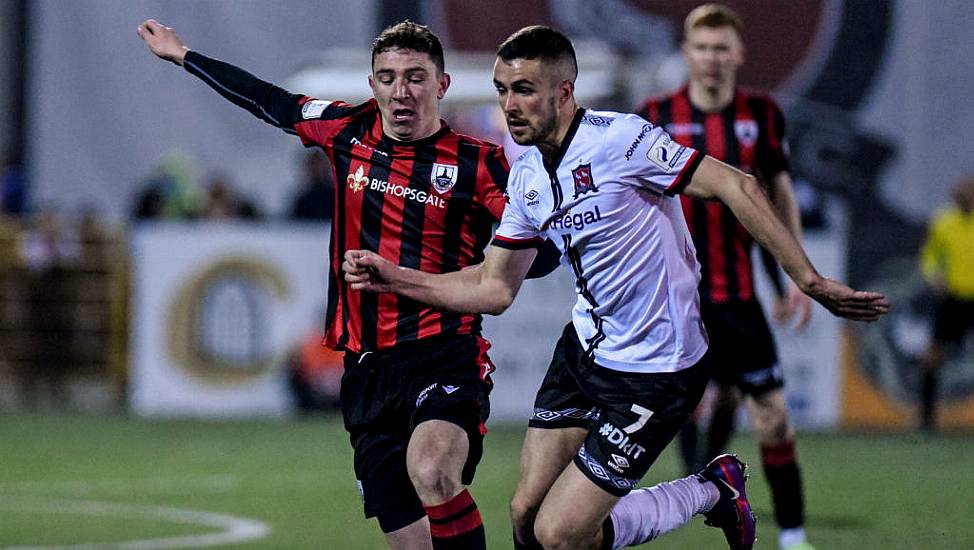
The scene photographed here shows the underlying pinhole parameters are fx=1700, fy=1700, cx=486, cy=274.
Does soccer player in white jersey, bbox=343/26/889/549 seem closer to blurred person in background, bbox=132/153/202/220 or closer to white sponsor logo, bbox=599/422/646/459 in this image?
white sponsor logo, bbox=599/422/646/459

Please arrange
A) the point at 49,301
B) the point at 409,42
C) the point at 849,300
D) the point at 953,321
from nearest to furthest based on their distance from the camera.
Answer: the point at 849,300, the point at 409,42, the point at 953,321, the point at 49,301

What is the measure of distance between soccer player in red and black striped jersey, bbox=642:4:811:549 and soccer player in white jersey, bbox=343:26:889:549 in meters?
A: 1.63

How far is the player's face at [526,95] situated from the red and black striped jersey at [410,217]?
1.28 feet

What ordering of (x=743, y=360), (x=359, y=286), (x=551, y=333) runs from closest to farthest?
(x=359, y=286)
(x=743, y=360)
(x=551, y=333)

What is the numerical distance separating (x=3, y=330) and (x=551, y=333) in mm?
5800

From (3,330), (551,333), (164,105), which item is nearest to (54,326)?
(3,330)

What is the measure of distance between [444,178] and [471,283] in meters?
0.39

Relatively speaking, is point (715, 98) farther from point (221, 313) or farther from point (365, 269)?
point (221, 313)

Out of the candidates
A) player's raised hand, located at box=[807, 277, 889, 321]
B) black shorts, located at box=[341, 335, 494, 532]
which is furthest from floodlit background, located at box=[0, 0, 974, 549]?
player's raised hand, located at box=[807, 277, 889, 321]

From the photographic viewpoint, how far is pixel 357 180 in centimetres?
591

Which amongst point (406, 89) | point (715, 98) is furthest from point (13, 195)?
point (406, 89)

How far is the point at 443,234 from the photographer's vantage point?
5840 mm

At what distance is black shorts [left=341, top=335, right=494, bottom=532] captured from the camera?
5.69m

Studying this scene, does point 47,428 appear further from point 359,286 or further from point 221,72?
point 359,286
